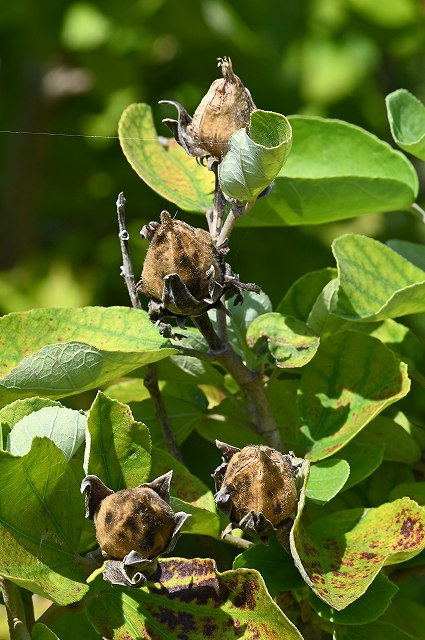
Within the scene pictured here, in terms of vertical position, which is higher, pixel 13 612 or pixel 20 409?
pixel 20 409

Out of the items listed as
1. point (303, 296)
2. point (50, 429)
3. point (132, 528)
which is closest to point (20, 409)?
point (50, 429)

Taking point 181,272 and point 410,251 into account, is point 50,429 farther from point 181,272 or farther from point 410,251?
point 410,251

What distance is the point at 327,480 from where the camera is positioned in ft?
3.48

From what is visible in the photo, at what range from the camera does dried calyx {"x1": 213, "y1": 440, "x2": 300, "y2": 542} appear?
0.93 m

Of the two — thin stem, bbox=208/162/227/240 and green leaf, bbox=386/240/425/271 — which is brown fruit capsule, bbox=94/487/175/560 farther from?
green leaf, bbox=386/240/425/271

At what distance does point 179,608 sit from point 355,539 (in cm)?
20

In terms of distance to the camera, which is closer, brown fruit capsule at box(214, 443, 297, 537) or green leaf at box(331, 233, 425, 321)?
brown fruit capsule at box(214, 443, 297, 537)

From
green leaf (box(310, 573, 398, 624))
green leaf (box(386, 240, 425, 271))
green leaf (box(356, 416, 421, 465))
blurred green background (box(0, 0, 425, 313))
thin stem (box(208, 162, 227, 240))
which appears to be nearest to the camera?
green leaf (box(310, 573, 398, 624))

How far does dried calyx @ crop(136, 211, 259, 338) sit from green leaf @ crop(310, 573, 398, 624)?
1.03 feet

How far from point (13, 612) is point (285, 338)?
1.30ft

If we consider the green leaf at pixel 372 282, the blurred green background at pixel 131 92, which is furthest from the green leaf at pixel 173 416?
the blurred green background at pixel 131 92

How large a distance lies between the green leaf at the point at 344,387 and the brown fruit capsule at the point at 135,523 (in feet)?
0.89

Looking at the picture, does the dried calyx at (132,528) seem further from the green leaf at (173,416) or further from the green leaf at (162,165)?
the green leaf at (162,165)

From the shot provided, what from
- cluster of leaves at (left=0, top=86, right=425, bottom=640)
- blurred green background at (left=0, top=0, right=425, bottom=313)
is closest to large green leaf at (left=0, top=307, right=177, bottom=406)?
cluster of leaves at (left=0, top=86, right=425, bottom=640)
